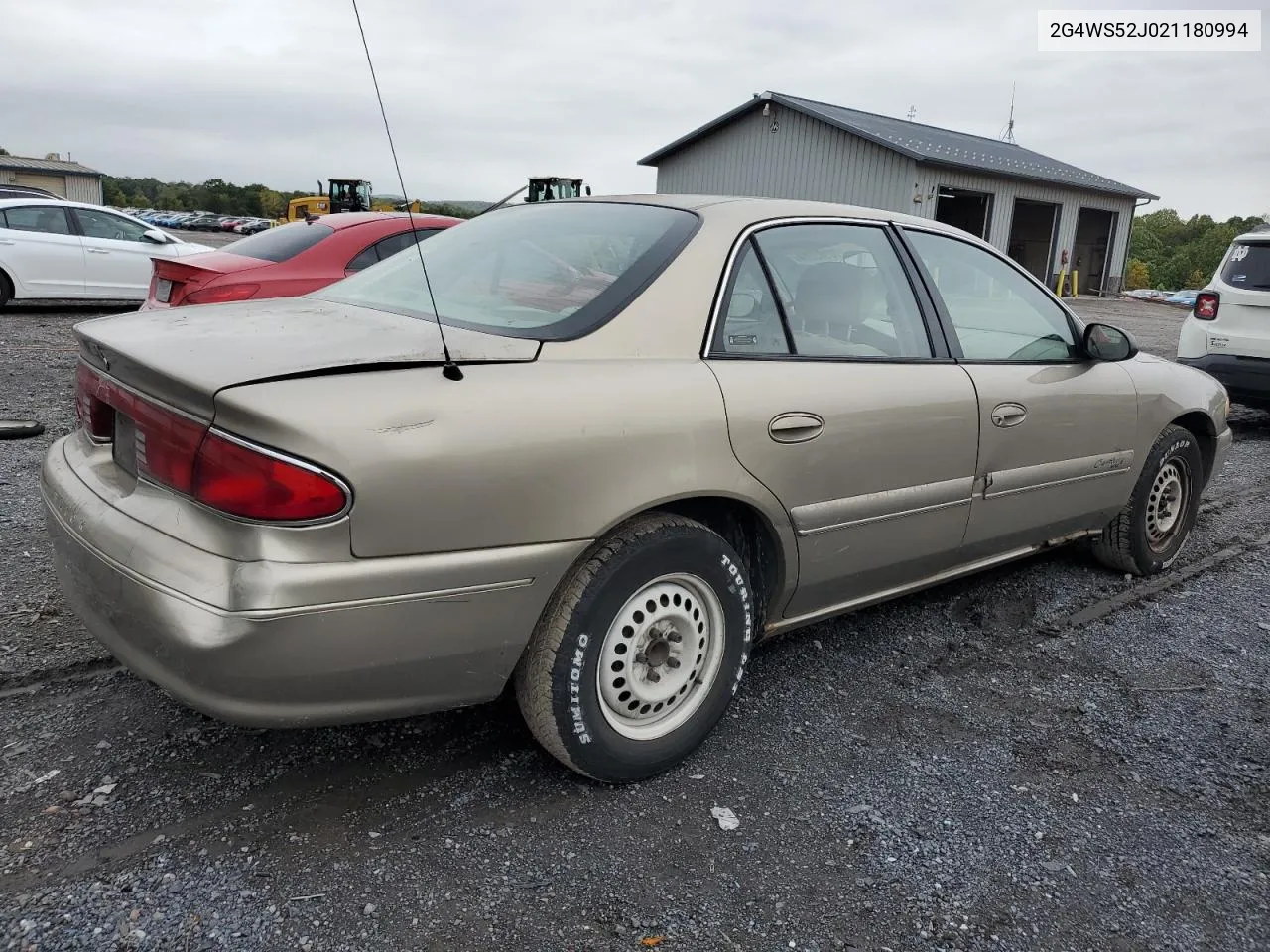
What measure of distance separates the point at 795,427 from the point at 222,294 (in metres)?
5.29

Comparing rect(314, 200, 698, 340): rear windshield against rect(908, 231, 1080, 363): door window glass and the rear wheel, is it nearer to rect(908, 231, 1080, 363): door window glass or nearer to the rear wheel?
rect(908, 231, 1080, 363): door window glass

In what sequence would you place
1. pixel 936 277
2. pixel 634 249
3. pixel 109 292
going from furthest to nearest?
pixel 109 292, pixel 936 277, pixel 634 249

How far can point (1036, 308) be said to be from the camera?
377 centimetres

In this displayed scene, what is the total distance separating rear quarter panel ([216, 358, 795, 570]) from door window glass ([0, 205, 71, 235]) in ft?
38.9

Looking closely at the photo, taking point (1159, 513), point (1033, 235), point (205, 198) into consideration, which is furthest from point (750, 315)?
point (205, 198)

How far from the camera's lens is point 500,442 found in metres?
2.16

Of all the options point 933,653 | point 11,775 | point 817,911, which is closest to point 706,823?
point 817,911

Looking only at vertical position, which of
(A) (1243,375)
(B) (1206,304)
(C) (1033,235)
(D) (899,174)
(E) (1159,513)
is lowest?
(E) (1159,513)

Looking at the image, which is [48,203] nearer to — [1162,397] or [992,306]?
[992,306]

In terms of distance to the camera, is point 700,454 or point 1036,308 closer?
point 700,454

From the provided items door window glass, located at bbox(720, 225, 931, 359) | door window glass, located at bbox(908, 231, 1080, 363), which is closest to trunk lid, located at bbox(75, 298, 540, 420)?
door window glass, located at bbox(720, 225, 931, 359)

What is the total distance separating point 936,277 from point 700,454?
1.43m

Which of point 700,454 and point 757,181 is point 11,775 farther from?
point 757,181

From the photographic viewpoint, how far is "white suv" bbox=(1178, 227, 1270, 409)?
7871 mm
